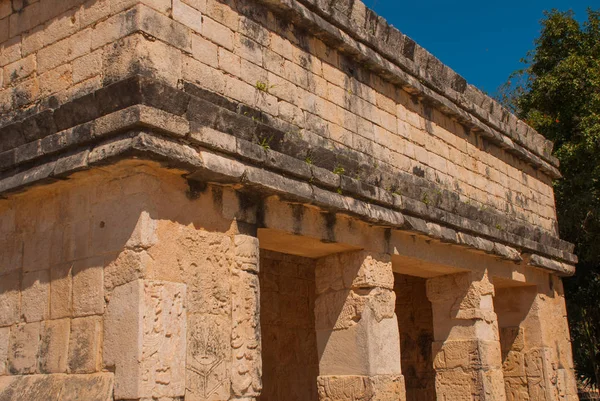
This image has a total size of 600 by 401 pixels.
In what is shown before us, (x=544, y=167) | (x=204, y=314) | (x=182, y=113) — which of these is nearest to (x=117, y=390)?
(x=204, y=314)

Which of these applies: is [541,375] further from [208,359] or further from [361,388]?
[208,359]

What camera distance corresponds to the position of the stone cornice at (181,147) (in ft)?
14.7

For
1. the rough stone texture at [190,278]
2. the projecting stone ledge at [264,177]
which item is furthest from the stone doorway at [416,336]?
the rough stone texture at [190,278]

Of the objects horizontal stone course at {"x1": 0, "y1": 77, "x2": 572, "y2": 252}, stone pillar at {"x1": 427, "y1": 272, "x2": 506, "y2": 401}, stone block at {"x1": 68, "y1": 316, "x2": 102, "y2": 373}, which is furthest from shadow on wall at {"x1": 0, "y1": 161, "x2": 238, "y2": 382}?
stone pillar at {"x1": 427, "y1": 272, "x2": 506, "y2": 401}

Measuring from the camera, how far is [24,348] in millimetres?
5035

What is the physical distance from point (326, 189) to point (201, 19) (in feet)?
5.98

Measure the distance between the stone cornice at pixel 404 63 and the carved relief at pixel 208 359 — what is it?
292cm

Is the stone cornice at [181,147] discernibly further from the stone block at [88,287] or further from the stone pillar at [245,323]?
the stone block at [88,287]

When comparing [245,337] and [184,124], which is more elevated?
[184,124]

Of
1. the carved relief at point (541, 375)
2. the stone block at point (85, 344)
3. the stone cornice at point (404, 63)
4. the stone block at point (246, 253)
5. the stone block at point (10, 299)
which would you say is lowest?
the carved relief at point (541, 375)

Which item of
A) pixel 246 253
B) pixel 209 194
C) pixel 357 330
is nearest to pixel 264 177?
pixel 209 194

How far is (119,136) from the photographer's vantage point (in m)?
4.51

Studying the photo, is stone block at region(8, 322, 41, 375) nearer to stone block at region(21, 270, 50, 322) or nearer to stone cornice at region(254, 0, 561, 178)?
stone block at region(21, 270, 50, 322)

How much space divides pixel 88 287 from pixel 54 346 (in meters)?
0.53
